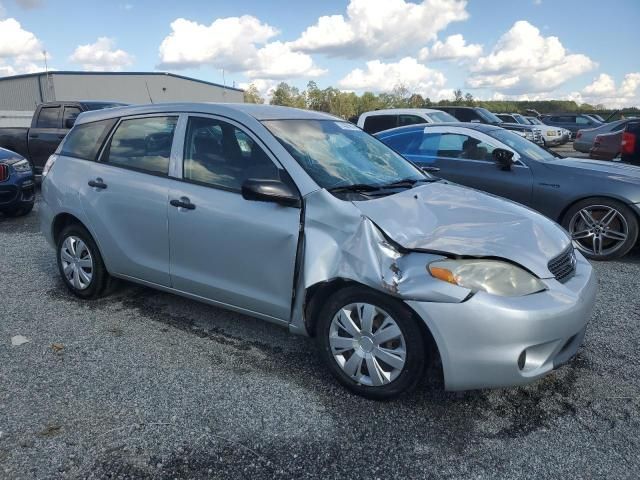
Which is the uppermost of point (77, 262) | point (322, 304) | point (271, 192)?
point (271, 192)

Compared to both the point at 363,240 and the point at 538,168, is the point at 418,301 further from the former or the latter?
the point at 538,168

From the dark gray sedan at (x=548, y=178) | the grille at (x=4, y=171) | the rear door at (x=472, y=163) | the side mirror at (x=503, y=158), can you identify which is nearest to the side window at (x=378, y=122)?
the dark gray sedan at (x=548, y=178)

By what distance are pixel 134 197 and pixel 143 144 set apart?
1.45ft

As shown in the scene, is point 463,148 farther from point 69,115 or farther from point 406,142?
point 69,115

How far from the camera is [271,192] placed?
10.2 ft

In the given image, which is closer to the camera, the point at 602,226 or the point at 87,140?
the point at 87,140

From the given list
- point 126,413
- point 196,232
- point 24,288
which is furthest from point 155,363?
point 24,288

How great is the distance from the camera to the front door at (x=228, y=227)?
3.23 meters

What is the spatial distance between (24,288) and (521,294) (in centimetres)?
447

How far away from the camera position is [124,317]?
4.24 metres

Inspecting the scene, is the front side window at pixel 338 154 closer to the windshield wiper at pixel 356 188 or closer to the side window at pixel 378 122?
the windshield wiper at pixel 356 188

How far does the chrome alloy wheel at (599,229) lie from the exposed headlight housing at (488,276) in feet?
11.4

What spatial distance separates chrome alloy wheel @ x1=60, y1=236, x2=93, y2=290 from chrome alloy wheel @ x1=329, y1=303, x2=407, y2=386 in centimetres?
249

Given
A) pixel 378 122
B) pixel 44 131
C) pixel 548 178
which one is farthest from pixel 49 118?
pixel 548 178
